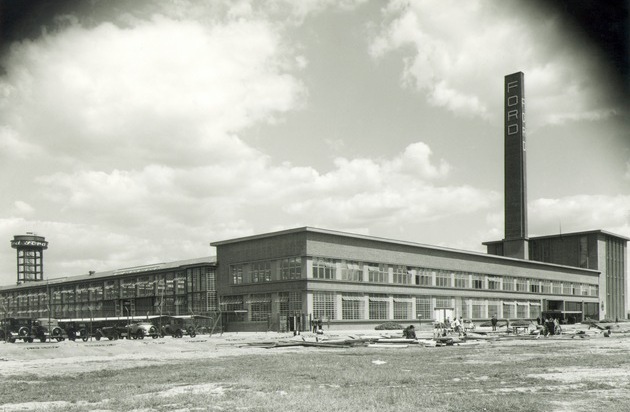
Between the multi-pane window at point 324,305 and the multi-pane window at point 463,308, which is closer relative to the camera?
the multi-pane window at point 324,305

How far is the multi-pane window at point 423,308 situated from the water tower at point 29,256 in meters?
107

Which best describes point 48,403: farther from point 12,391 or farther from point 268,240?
point 268,240

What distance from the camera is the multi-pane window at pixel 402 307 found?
2987 inches

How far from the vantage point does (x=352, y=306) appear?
7000 centimetres

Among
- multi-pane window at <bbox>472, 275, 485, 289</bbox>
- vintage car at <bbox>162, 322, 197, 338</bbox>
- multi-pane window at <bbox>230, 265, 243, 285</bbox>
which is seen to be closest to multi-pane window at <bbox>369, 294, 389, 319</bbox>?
multi-pane window at <bbox>230, 265, 243, 285</bbox>

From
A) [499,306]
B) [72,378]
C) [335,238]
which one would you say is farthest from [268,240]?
[72,378]

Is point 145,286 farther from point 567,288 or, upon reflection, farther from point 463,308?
point 567,288

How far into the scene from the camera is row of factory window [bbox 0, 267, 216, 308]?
8088 centimetres

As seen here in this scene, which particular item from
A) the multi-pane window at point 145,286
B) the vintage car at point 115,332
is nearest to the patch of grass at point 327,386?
the vintage car at point 115,332

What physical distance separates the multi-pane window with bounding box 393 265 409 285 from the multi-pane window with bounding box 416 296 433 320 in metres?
3.37

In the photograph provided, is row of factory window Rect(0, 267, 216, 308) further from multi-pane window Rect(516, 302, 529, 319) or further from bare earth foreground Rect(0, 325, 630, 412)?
bare earth foreground Rect(0, 325, 630, 412)

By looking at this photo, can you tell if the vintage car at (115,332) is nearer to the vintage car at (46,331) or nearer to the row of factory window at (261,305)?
the vintage car at (46,331)

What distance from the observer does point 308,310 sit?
213 ft

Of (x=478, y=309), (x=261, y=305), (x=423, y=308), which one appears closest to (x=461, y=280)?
(x=478, y=309)
